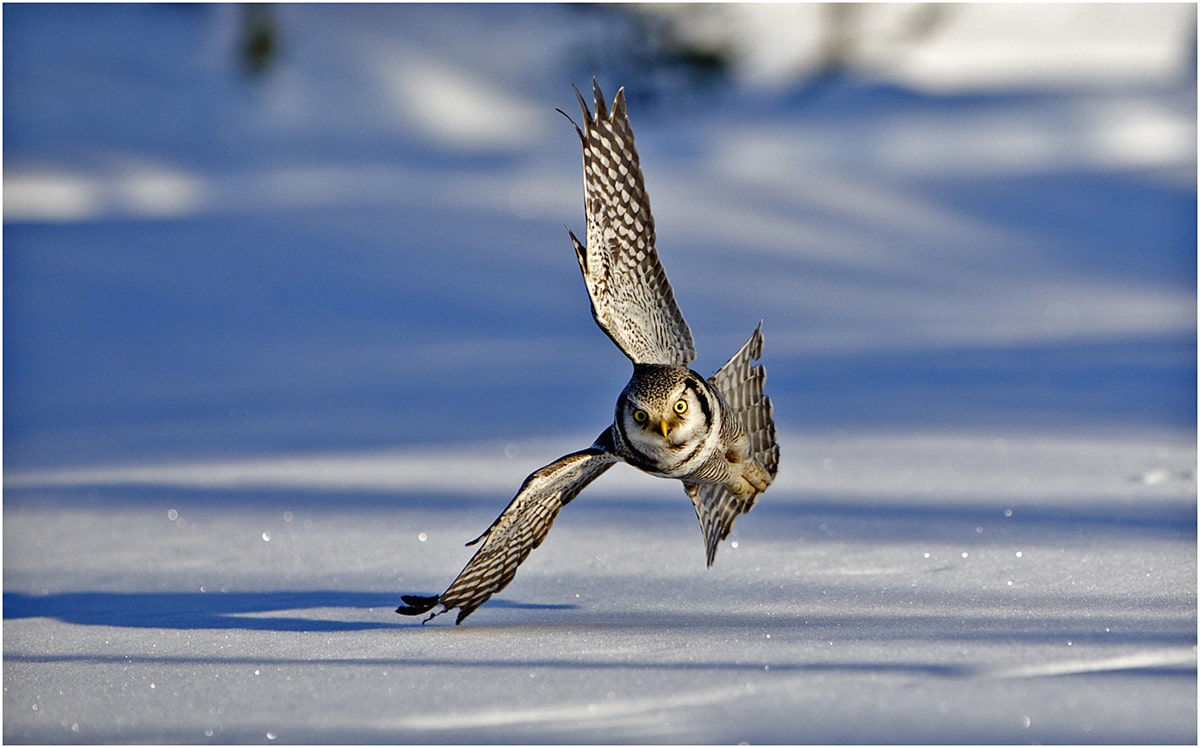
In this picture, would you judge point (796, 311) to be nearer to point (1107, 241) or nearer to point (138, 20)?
point (1107, 241)

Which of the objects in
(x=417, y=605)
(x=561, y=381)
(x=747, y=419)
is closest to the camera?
(x=417, y=605)

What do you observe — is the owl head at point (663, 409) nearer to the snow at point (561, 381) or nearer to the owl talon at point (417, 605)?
the snow at point (561, 381)

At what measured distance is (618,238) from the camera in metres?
3.49

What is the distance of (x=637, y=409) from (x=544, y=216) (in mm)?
11326

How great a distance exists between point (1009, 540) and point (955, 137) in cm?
1296

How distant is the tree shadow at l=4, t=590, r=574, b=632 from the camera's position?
11.5 feet

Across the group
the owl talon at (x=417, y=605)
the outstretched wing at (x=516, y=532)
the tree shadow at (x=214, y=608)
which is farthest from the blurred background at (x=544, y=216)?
the owl talon at (x=417, y=605)

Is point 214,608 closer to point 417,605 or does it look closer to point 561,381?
point 417,605

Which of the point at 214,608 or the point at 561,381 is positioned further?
the point at 561,381

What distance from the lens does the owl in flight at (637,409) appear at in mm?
3275

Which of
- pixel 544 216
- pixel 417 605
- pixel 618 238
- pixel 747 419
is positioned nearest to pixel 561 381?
pixel 747 419

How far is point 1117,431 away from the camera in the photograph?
6062 millimetres

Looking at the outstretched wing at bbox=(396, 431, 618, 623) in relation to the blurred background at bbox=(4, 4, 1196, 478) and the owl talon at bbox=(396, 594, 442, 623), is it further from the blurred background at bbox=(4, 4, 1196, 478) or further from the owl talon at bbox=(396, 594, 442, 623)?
the blurred background at bbox=(4, 4, 1196, 478)

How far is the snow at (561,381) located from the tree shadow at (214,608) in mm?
21
